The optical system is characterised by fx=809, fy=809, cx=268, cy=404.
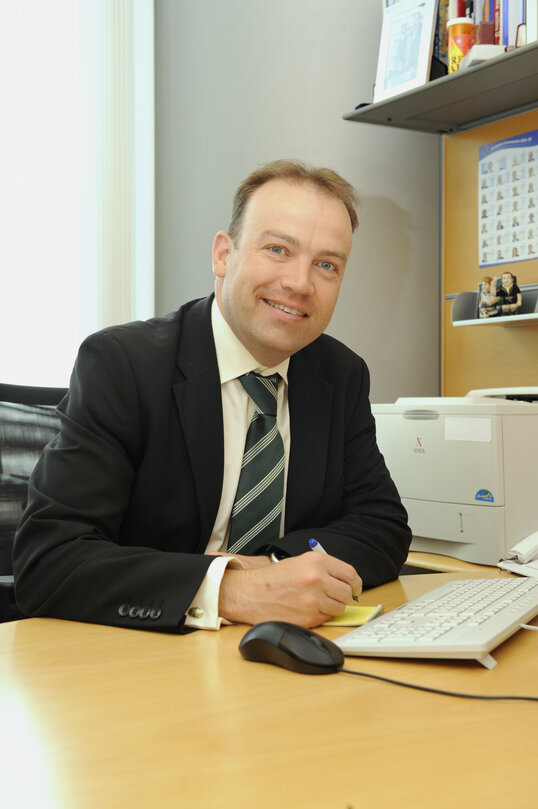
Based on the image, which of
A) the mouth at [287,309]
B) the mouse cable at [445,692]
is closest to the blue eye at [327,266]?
the mouth at [287,309]

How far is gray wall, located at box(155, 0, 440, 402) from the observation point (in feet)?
8.47

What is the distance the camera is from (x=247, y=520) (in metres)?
1.44

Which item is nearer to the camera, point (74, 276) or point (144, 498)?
point (144, 498)

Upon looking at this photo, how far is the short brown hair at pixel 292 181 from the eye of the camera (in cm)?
154

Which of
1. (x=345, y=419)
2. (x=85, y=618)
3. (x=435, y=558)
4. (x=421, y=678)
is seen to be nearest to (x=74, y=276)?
(x=345, y=419)

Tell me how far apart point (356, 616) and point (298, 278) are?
2.13 feet

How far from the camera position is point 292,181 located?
5.04 ft

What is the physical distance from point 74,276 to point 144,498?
3.89 feet

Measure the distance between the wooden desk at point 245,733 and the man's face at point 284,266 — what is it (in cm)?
69

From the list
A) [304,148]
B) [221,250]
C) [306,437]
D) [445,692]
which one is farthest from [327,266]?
[304,148]

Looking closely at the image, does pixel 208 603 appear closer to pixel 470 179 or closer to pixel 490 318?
pixel 490 318

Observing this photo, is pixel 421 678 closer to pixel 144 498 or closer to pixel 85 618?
pixel 85 618

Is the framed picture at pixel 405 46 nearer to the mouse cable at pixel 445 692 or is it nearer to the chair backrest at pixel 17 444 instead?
the chair backrest at pixel 17 444

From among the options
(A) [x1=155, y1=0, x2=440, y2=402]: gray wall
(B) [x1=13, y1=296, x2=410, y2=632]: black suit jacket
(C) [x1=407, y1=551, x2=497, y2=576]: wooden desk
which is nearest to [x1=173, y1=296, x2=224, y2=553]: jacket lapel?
(B) [x1=13, y1=296, x2=410, y2=632]: black suit jacket
